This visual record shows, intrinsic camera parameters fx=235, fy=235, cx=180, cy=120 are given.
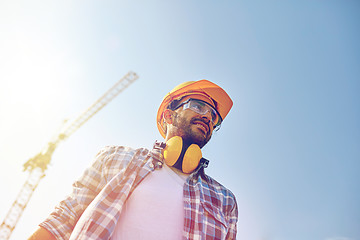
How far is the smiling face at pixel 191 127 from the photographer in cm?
346

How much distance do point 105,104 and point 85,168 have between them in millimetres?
37054

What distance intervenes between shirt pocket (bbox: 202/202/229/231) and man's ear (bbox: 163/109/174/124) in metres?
1.53

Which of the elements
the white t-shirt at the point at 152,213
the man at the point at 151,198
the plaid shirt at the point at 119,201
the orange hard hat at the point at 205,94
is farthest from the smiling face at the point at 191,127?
the white t-shirt at the point at 152,213

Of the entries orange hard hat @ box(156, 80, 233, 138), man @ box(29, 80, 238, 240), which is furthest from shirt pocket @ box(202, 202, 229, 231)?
orange hard hat @ box(156, 80, 233, 138)

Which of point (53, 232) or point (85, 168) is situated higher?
point (85, 168)

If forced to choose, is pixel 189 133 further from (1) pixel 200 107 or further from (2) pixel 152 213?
(2) pixel 152 213

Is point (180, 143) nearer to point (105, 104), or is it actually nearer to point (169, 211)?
point (169, 211)

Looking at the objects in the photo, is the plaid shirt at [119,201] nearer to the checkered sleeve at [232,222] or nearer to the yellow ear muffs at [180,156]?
the checkered sleeve at [232,222]

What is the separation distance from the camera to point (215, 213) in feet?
8.76

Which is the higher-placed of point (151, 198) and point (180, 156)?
point (180, 156)

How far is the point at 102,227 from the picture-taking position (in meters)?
2.02

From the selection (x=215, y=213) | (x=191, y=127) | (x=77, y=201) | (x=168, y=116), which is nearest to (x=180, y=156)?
(x=191, y=127)

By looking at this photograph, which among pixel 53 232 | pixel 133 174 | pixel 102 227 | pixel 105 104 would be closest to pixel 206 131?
pixel 133 174

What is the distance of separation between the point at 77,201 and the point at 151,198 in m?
0.75
